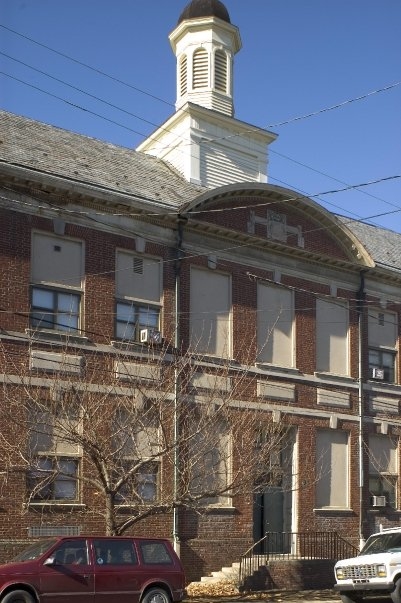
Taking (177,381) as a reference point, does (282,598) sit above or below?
below

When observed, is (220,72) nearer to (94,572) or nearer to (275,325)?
(275,325)

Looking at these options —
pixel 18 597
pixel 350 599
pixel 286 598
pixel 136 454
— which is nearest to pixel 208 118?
pixel 136 454

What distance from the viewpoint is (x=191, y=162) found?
32.0 meters

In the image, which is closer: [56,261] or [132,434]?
[132,434]

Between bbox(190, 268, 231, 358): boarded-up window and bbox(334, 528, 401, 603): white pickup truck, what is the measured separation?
7720 millimetres

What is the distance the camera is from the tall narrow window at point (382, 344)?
106 ft

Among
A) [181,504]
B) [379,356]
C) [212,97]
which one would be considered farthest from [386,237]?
[181,504]

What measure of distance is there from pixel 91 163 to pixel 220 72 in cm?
861

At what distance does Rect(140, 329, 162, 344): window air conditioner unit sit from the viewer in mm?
25594

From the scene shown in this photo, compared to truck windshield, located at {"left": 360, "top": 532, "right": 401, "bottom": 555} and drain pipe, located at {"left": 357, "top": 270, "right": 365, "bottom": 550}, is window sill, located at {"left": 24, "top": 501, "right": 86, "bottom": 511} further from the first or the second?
drain pipe, located at {"left": 357, "top": 270, "right": 365, "bottom": 550}

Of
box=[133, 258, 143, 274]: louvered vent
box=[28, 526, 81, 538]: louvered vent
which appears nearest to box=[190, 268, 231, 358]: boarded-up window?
box=[133, 258, 143, 274]: louvered vent

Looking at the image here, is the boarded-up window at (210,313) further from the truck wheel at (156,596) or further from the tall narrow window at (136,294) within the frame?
the truck wheel at (156,596)

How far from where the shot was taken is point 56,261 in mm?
24938

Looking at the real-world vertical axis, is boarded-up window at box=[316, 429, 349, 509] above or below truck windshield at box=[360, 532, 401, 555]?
above
